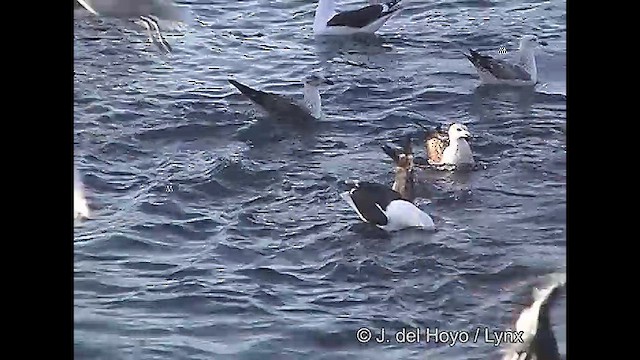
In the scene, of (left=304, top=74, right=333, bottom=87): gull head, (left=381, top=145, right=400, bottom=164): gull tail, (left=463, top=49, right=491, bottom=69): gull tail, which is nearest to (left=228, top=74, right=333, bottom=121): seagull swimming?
(left=304, top=74, right=333, bottom=87): gull head

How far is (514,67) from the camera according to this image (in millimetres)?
1579

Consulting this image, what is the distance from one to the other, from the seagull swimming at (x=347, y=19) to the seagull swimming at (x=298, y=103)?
0.29 feet

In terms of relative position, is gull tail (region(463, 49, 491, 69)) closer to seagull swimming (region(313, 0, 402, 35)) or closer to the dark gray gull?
seagull swimming (region(313, 0, 402, 35))

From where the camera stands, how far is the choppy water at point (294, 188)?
60.2 inches

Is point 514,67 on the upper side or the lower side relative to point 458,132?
upper

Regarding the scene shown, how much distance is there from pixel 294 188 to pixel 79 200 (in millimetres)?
360

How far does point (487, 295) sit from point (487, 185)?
0.60ft

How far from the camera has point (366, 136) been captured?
5.19 feet

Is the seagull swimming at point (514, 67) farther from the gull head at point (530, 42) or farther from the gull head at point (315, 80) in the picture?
the gull head at point (315, 80)

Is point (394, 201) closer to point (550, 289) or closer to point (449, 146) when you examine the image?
point (449, 146)

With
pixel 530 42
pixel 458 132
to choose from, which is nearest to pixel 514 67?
pixel 530 42

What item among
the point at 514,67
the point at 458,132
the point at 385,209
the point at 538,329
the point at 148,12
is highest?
the point at 148,12

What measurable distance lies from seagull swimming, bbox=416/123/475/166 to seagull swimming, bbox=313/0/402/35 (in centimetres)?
20
